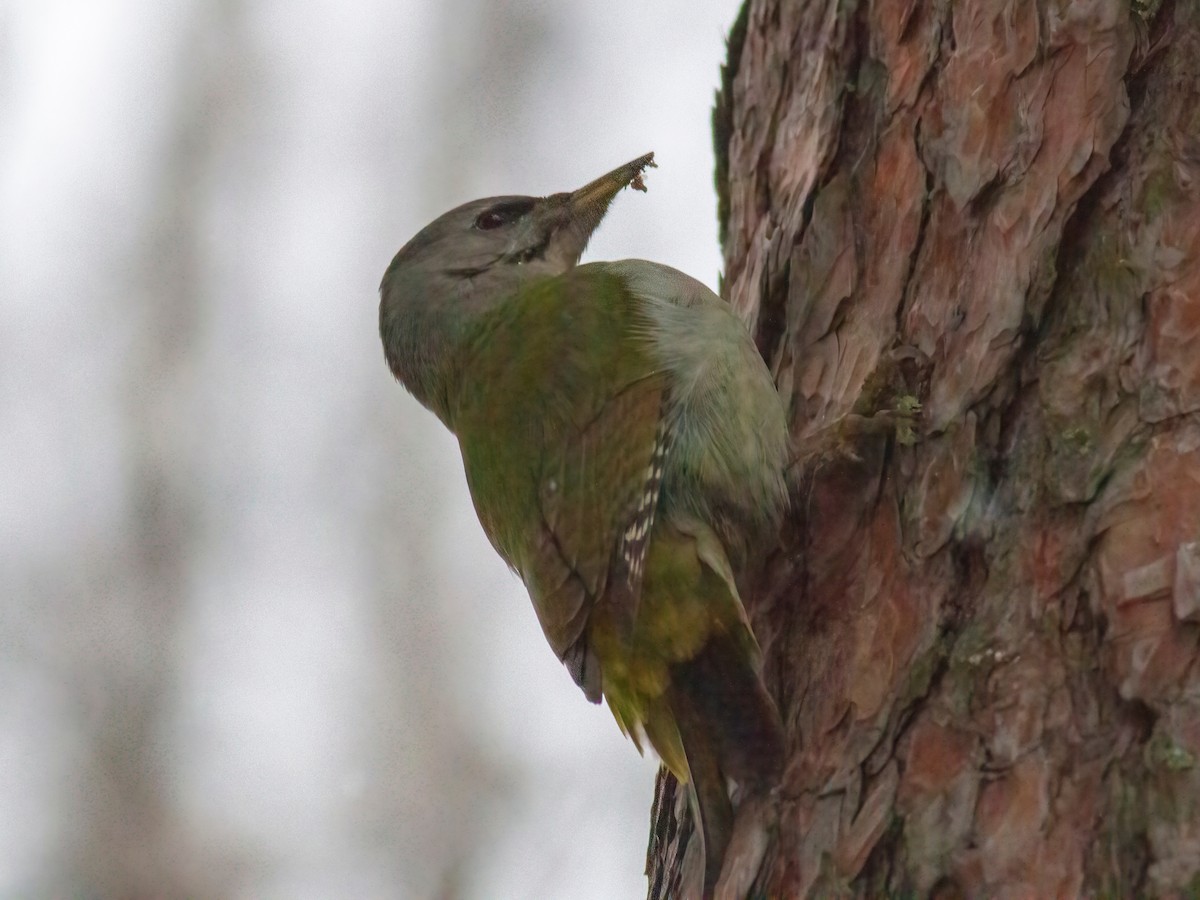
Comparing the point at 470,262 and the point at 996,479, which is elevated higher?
the point at 470,262

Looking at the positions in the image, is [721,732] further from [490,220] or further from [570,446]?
[490,220]

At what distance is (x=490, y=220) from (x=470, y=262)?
6.5 inches

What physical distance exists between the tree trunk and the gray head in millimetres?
1215

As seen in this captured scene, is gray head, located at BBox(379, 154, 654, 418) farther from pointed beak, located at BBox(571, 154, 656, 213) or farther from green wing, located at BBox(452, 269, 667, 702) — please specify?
green wing, located at BBox(452, 269, 667, 702)

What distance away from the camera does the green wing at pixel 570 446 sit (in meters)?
3.12

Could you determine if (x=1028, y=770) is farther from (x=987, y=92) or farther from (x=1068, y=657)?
(x=987, y=92)

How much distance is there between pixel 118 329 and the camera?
8.53 m

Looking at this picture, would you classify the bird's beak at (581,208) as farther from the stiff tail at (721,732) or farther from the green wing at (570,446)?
the stiff tail at (721,732)

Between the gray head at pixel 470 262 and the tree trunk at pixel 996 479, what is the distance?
122 centimetres

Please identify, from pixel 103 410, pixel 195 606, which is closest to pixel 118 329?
pixel 103 410

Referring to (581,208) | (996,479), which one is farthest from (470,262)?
(996,479)

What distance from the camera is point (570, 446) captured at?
11.2 ft

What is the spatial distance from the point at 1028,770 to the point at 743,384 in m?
1.32

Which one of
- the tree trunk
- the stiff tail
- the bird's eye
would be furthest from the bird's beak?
the stiff tail
